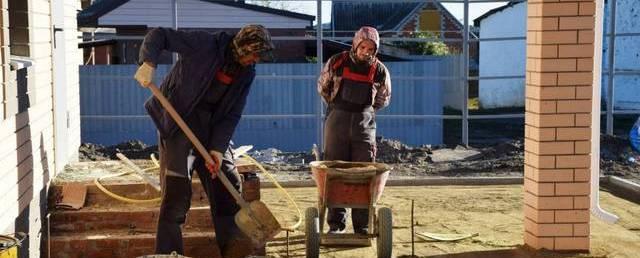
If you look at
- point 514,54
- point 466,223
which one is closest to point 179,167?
point 466,223

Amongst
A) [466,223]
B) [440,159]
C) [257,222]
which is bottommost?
[440,159]

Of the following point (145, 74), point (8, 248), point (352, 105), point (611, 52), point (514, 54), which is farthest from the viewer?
point (514, 54)

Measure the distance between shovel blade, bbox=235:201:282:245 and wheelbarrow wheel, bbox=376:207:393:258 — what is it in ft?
2.53

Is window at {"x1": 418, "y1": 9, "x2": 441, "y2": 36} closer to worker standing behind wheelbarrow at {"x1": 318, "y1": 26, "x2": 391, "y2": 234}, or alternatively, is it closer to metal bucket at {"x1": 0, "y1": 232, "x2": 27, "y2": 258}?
worker standing behind wheelbarrow at {"x1": 318, "y1": 26, "x2": 391, "y2": 234}

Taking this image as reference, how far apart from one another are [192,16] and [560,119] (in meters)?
17.5

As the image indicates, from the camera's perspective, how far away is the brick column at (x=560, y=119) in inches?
282

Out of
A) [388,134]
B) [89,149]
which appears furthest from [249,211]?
[388,134]

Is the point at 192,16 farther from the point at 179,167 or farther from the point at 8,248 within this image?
the point at 8,248

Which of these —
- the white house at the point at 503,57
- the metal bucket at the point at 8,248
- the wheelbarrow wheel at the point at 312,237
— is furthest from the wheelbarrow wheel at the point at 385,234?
the white house at the point at 503,57

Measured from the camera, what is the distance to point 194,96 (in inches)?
253

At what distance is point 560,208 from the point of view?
24.0 ft

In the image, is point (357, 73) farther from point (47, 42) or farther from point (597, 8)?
point (47, 42)

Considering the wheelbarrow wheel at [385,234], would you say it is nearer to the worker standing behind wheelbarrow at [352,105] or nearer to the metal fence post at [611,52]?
the worker standing behind wheelbarrow at [352,105]

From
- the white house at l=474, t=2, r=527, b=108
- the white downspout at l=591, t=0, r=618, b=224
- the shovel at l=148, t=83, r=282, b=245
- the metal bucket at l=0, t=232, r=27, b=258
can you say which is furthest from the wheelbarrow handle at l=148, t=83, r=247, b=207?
the white house at l=474, t=2, r=527, b=108
